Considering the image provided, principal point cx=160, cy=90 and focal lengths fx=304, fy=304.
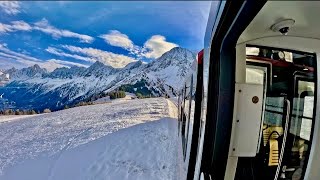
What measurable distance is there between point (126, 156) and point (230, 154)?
23.3 feet

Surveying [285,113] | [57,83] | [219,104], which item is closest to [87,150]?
[57,83]

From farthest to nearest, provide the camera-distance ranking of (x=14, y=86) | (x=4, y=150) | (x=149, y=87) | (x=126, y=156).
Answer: (x=149, y=87), (x=4, y=150), (x=126, y=156), (x=14, y=86)

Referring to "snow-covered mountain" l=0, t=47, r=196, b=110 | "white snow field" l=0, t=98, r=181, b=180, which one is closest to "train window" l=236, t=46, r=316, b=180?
"snow-covered mountain" l=0, t=47, r=196, b=110

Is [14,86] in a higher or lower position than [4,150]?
higher

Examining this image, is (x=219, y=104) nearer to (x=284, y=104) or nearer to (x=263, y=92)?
(x=263, y=92)

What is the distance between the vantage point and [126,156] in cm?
896

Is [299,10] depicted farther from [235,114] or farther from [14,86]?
[14,86]

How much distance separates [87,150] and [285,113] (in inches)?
341

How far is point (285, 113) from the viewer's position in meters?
2.80

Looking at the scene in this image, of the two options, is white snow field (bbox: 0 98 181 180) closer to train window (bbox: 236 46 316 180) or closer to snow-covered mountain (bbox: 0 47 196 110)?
snow-covered mountain (bbox: 0 47 196 110)

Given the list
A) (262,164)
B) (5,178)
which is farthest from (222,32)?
(5,178)

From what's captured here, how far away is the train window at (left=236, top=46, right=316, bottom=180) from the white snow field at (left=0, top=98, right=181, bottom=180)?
307cm

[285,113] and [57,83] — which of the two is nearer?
[285,113]

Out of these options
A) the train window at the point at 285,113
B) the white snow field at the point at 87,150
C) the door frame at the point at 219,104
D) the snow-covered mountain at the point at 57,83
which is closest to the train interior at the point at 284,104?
the train window at the point at 285,113
